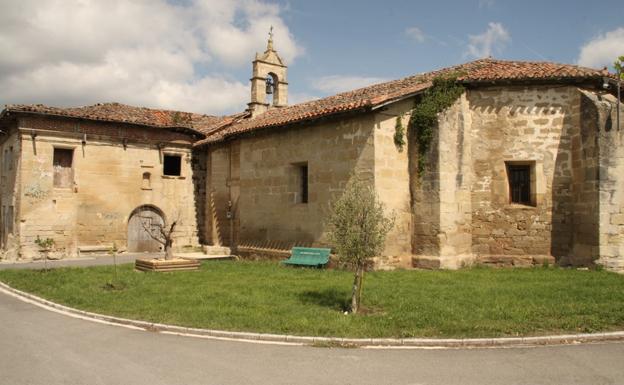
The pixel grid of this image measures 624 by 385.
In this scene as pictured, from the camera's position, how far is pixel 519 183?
15070mm

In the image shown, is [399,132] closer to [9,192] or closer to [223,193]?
[223,193]

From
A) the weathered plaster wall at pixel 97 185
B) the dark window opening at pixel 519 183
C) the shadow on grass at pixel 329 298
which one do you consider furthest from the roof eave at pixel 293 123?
the shadow on grass at pixel 329 298

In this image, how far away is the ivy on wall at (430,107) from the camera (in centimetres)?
1472

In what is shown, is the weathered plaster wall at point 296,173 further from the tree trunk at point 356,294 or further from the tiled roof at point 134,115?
the tree trunk at point 356,294

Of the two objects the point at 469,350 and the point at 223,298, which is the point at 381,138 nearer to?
the point at 223,298

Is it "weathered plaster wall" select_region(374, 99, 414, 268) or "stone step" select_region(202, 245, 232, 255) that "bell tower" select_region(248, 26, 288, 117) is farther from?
"weathered plaster wall" select_region(374, 99, 414, 268)

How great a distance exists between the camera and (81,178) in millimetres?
21047

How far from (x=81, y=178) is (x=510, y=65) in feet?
57.8

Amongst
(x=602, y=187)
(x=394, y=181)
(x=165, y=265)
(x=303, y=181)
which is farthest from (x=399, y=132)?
(x=165, y=265)

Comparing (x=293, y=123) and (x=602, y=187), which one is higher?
(x=293, y=123)

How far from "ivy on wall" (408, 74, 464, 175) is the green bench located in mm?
3951

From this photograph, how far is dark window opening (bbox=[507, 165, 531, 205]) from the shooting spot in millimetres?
14945

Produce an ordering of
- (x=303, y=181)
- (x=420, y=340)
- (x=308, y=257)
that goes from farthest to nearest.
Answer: (x=303, y=181) → (x=308, y=257) → (x=420, y=340)

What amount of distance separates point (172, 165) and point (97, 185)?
3773 millimetres
